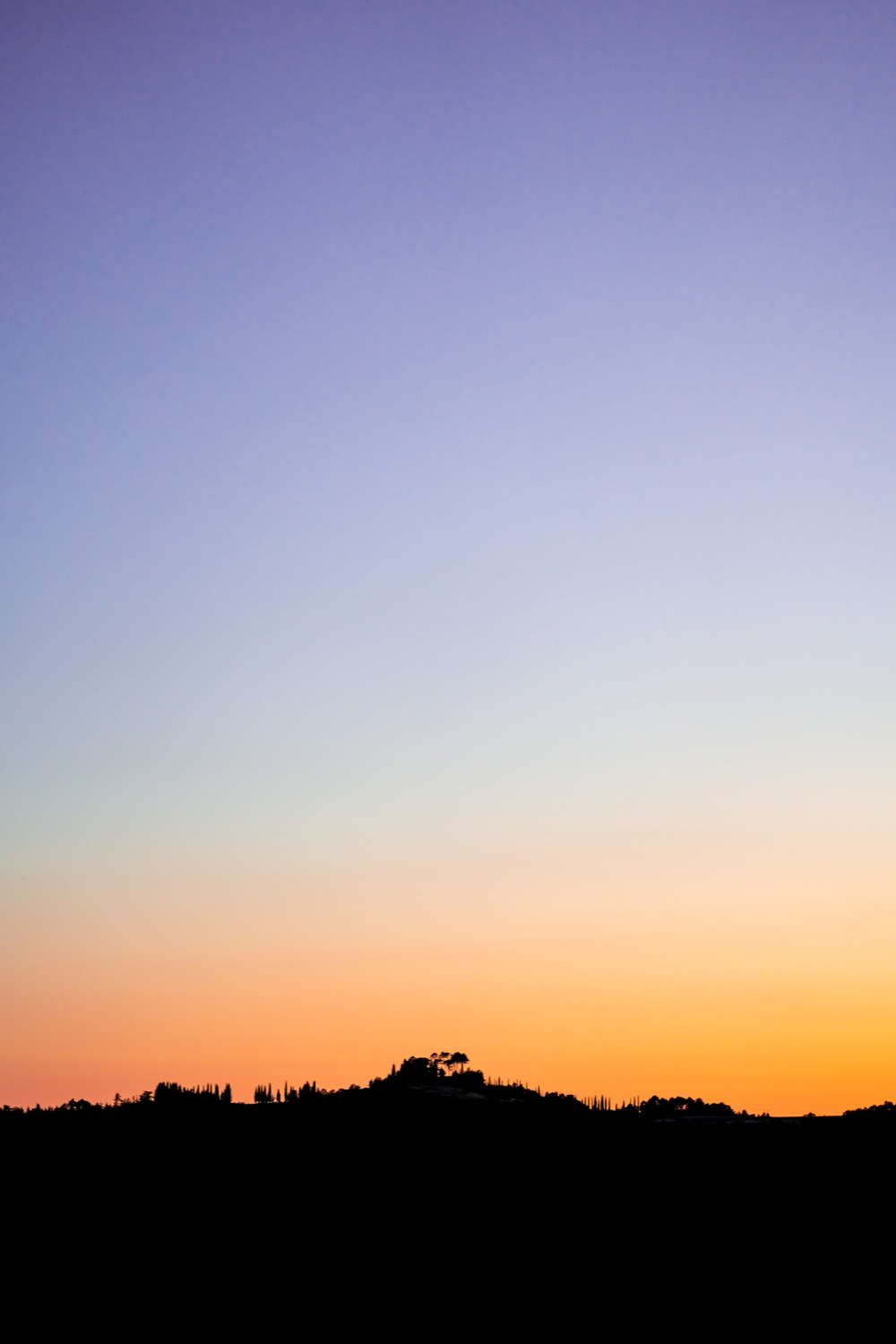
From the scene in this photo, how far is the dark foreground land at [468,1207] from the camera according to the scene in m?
33.4

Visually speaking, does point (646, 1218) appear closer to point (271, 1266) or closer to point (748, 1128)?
point (748, 1128)

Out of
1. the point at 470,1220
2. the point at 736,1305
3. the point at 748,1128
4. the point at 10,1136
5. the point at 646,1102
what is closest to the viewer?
the point at 736,1305

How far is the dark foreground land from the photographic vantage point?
1315 inches

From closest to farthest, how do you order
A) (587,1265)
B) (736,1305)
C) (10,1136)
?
(736,1305) < (587,1265) < (10,1136)

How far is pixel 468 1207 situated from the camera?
37.6m

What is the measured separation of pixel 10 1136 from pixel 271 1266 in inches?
606

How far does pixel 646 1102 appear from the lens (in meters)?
54.7

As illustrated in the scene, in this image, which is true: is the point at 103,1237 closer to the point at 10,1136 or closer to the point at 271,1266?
the point at 271,1266

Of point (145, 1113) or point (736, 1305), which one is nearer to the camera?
point (736, 1305)

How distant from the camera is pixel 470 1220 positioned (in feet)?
121

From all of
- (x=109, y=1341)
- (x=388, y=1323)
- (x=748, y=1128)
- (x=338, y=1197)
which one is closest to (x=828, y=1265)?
(x=748, y=1128)

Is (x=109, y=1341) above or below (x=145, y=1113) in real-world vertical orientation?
below

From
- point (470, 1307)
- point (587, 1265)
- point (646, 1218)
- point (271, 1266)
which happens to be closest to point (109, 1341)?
point (271, 1266)

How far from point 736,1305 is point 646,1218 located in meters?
4.60
